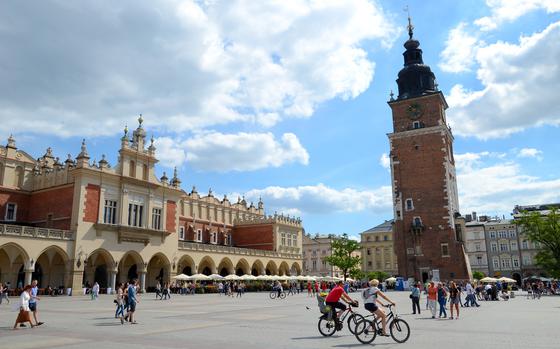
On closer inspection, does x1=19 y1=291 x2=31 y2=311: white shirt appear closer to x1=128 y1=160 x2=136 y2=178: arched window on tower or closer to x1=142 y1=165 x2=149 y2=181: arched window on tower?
x1=128 y1=160 x2=136 y2=178: arched window on tower

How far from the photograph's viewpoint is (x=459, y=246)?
5147 centimetres

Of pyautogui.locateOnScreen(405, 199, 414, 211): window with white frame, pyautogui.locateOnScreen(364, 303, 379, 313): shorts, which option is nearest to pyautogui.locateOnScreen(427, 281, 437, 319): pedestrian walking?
pyautogui.locateOnScreen(364, 303, 379, 313): shorts

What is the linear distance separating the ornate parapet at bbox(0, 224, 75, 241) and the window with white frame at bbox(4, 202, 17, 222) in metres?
7.90

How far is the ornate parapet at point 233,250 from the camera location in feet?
166

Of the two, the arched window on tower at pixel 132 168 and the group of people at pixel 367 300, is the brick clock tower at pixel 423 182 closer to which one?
the arched window on tower at pixel 132 168

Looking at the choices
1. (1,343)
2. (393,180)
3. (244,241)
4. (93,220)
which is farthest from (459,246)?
(1,343)

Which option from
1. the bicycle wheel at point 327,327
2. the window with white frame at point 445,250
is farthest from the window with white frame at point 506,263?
the bicycle wheel at point 327,327

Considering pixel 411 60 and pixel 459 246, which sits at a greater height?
pixel 411 60

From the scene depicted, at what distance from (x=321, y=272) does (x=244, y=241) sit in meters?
37.7

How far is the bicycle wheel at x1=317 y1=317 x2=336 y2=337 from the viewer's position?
12742 mm

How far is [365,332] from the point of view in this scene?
37.2ft

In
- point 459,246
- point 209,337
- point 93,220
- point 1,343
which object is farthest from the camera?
point 459,246

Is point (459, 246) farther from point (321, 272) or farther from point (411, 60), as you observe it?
point (321, 272)

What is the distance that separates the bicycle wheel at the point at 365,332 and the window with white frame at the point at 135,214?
36.3 m
